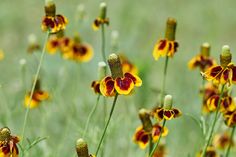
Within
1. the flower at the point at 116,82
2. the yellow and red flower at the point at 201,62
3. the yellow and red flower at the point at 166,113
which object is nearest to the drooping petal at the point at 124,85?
the flower at the point at 116,82

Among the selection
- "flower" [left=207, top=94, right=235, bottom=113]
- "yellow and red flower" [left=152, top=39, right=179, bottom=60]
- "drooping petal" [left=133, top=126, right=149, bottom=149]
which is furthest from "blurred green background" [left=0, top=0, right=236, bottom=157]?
"flower" [left=207, top=94, right=235, bottom=113]

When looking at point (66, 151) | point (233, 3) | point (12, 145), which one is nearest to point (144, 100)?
point (66, 151)

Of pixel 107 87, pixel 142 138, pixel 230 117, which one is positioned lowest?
pixel 142 138

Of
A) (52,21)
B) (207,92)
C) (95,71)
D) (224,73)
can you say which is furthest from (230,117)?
(95,71)

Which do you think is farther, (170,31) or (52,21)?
(170,31)

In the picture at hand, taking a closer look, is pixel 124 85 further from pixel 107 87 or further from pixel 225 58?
pixel 225 58

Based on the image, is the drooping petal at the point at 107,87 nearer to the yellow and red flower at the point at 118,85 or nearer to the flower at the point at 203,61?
the yellow and red flower at the point at 118,85

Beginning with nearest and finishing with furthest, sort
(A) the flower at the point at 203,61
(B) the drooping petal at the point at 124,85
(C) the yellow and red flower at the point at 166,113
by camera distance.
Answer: (B) the drooping petal at the point at 124,85, (C) the yellow and red flower at the point at 166,113, (A) the flower at the point at 203,61
